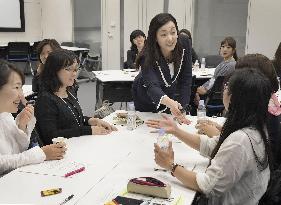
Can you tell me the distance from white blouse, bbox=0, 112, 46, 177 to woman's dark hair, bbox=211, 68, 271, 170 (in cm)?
104

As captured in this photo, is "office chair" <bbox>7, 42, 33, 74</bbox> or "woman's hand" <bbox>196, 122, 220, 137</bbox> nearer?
"woman's hand" <bbox>196, 122, 220, 137</bbox>

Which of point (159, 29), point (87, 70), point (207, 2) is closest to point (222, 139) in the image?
point (159, 29)

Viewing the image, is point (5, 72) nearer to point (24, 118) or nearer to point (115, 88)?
point (24, 118)

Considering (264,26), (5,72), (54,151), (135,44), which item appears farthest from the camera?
(264,26)

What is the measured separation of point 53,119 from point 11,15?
870 cm

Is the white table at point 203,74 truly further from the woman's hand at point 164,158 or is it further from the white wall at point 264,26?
the woman's hand at point 164,158

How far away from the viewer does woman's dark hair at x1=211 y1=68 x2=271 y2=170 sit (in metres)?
1.63

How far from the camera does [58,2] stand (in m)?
10.2

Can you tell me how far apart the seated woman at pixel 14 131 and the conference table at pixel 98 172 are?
0.06 metres

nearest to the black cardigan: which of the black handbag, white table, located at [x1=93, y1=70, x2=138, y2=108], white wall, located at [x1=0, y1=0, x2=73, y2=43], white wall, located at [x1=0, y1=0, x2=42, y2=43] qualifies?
the black handbag

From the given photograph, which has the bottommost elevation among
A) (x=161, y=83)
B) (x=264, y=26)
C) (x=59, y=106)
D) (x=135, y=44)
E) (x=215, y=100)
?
(x=215, y=100)

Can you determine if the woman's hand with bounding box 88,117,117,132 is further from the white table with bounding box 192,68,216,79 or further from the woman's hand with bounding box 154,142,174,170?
the white table with bounding box 192,68,216,79

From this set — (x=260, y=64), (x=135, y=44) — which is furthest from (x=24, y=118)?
(x=135, y=44)

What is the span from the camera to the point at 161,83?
3021mm
